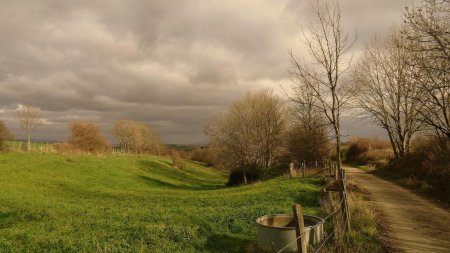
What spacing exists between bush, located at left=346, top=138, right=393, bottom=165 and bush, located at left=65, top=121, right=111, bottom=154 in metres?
64.4

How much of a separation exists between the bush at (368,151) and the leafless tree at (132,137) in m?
90.9

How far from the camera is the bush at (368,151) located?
168 feet

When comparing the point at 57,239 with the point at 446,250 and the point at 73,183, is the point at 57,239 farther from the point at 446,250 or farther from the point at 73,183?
the point at 73,183

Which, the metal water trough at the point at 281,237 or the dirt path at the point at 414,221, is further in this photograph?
the dirt path at the point at 414,221

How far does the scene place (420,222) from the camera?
14.7 meters

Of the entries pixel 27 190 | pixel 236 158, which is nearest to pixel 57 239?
pixel 27 190

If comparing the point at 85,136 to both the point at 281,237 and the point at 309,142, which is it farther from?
the point at 281,237

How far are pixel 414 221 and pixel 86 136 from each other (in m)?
95.2

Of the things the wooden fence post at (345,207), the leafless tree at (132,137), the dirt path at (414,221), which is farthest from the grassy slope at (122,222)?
the leafless tree at (132,137)

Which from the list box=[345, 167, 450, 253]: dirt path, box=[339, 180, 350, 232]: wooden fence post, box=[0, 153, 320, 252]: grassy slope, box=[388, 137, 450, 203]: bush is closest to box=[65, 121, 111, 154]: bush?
box=[0, 153, 320, 252]: grassy slope

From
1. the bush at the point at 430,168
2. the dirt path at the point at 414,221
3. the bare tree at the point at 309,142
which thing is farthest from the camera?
the bare tree at the point at 309,142

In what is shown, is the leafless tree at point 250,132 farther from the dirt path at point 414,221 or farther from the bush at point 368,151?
the dirt path at point 414,221

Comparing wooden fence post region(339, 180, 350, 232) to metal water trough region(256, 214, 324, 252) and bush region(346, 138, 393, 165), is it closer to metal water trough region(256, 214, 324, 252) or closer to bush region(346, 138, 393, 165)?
metal water trough region(256, 214, 324, 252)

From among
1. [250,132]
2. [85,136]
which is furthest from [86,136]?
[250,132]
